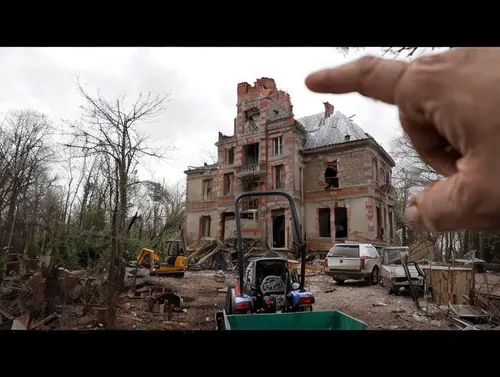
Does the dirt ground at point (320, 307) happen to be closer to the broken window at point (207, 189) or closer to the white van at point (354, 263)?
the white van at point (354, 263)

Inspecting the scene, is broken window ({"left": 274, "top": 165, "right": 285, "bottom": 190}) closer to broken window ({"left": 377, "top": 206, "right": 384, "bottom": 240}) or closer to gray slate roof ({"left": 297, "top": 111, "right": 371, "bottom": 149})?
gray slate roof ({"left": 297, "top": 111, "right": 371, "bottom": 149})

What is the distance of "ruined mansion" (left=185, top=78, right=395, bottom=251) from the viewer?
16.9 meters

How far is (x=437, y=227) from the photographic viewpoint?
46cm

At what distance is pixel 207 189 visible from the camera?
837 inches

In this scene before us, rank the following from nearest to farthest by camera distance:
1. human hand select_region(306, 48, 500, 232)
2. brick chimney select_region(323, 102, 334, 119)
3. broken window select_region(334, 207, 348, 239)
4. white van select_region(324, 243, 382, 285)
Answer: human hand select_region(306, 48, 500, 232), white van select_region(324, 243, 382, 285), broken window select_region(334, 207, 348, 239), brick chimney select_region(323, 102, 334, 119)

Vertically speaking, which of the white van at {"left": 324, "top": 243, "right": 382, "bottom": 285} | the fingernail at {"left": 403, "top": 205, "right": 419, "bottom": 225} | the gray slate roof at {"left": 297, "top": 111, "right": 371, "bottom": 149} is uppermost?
the gray slate roof at {"left": 297, "top": 111, "right": 371, "bottom": 149}

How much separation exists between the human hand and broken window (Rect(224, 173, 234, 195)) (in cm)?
1905

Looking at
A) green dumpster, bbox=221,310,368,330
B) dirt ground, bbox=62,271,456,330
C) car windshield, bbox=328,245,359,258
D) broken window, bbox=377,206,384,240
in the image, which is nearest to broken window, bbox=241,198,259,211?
broken window, bbox=377,206,384,240

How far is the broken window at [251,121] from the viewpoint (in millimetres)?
19234

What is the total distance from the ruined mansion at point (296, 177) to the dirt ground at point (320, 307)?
6.52 metres

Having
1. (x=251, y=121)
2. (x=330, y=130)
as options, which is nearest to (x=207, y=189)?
(x=251, y=121)

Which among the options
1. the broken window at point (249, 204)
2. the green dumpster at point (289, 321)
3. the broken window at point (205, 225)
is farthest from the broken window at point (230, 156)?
the green dumpster at point (289, 321)
